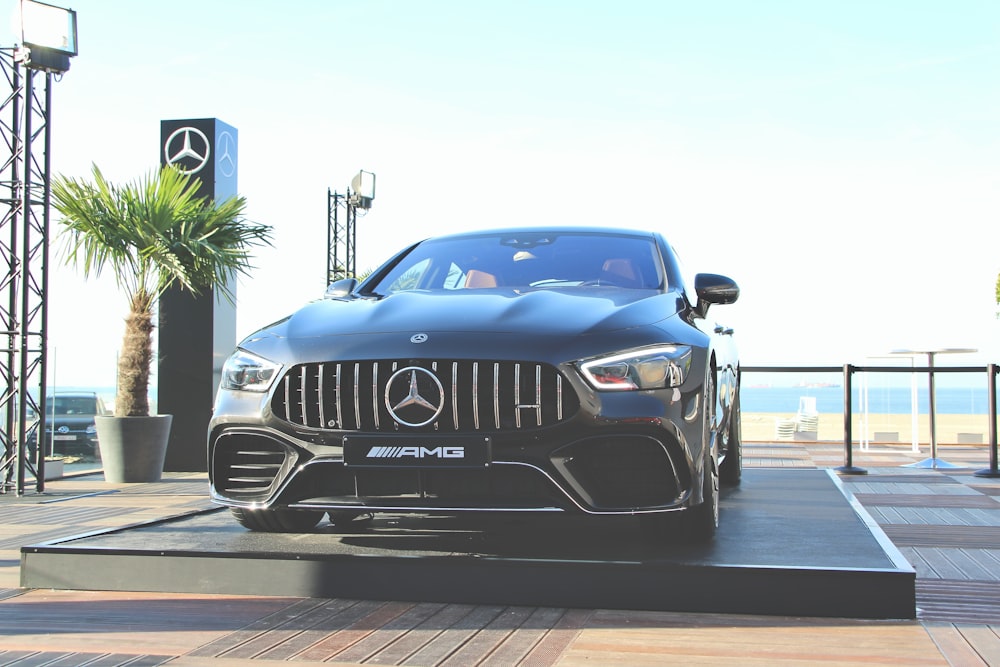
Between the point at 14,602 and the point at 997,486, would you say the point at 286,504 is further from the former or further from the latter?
the point at 997,486

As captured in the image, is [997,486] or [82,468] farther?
[82,468]

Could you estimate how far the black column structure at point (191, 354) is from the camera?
10906 millimetres

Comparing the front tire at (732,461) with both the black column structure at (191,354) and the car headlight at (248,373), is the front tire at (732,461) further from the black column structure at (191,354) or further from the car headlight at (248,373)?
the black column structure at (191,354)

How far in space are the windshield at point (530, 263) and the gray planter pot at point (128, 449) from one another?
5921mm

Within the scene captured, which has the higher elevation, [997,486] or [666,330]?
[666,330]

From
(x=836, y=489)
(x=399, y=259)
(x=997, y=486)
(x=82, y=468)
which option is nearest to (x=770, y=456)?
(x=997, y=486)

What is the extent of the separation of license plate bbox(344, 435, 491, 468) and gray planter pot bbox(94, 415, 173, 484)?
7140mm

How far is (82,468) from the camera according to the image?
35.5 feet

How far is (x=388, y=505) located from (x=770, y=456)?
10.5 m

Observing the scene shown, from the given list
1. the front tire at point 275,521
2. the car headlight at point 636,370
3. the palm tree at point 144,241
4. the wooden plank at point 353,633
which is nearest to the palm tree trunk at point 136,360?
the palm tree at point 144,241

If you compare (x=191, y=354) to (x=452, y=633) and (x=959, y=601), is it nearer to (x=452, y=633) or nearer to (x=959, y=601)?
(x=452, y=633)

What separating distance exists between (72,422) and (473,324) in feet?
29.4

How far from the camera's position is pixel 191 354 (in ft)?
35.9

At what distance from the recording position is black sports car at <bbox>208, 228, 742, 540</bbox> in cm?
313
